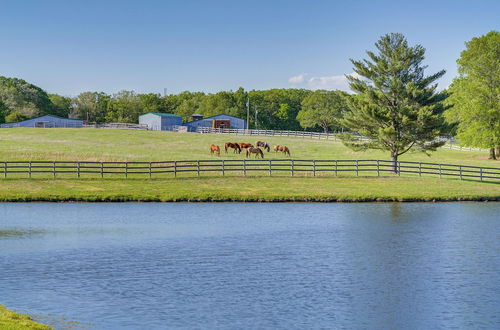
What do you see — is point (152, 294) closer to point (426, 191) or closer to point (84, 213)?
point (84, 213)

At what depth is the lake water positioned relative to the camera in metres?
17.1

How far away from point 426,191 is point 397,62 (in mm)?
12327

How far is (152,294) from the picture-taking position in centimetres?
1903

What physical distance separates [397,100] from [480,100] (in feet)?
89.2

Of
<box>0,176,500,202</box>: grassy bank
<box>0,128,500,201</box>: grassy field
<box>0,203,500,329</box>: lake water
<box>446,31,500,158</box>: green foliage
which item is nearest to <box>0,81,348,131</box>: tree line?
<box>446,31,500,158</box>: green foliage

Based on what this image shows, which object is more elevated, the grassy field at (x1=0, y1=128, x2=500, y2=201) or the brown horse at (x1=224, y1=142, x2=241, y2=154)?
the brown horse at (x1=224, y1=142, x2=241, y2=154)

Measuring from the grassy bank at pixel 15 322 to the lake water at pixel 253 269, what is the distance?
2.66ft

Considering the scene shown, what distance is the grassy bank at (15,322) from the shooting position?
14044 millimetres

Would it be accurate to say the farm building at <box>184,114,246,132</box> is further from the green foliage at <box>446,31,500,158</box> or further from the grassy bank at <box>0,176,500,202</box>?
the grassy bank at <box>0,176,500,202</box>

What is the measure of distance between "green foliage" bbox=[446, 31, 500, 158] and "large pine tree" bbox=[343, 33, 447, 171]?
66.5ft

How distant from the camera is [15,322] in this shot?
1471 centimetres

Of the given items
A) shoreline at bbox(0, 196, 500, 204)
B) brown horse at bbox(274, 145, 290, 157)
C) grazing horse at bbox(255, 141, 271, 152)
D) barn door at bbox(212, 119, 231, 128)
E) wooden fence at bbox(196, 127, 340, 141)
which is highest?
barn door at bbox(212, 119, 231, 128)

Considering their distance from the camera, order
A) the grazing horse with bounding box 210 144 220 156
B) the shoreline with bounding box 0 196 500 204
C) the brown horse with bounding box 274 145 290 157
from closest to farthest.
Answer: the shoreline with bounding box 0 196 500 204 → the grazing horse with bounding box 210 144 220 156 → the brown horse with bounding box 274 145 290 157

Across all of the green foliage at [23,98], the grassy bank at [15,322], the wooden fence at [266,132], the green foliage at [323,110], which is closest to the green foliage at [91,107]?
the green foliage at [23,98]
